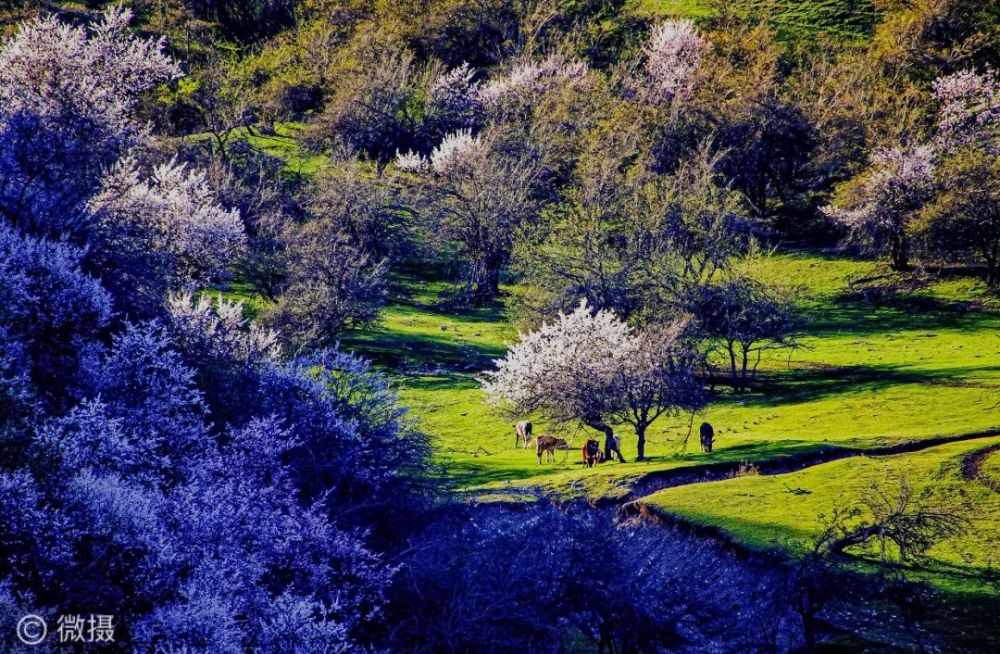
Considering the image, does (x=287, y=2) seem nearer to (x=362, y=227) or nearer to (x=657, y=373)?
(x=362, y=227)

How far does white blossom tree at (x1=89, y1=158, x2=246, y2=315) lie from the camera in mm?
40062

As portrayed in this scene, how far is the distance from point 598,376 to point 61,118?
946 inches

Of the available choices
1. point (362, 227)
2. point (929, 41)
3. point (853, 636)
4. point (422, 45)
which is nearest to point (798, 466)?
point (853, 636)

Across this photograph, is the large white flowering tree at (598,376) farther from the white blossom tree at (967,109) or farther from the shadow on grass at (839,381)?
the white blossom tree at (967,109)

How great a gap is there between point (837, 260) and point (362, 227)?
36.4 meters

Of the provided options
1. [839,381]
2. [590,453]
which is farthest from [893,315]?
[590,453]

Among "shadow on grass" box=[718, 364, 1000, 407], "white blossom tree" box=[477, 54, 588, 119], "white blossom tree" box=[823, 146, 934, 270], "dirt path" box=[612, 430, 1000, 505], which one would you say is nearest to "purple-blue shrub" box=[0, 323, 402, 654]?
"dirt path" box=[612, 430, 1000, 505]

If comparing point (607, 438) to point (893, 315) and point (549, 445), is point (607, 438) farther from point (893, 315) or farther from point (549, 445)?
point (893, 315)

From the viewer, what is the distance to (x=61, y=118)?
4262 centimetres

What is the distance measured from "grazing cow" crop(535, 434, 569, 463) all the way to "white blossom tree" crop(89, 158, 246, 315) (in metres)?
15.8

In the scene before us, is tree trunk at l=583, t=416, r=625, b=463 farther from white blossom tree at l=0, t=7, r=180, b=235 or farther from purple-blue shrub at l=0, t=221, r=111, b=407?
white blossom tree at l=0, t=7, r=180, b=235

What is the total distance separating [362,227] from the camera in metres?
77.9

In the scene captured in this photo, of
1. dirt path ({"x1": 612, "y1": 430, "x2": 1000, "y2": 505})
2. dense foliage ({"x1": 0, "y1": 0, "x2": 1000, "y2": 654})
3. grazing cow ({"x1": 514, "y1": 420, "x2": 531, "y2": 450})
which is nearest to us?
dense foliage ({"x1": 0, "y1": 0, "x2": 1000, "y2": 654})

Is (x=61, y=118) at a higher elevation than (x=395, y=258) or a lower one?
higher
